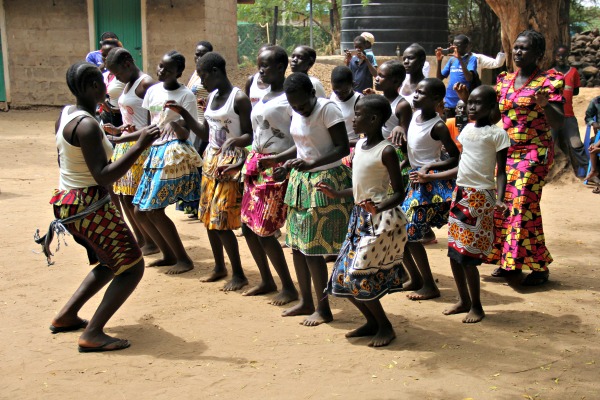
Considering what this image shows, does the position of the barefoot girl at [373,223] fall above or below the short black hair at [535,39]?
below

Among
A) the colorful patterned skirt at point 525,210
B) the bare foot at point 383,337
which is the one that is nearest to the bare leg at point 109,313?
the bare foot at point 383,337

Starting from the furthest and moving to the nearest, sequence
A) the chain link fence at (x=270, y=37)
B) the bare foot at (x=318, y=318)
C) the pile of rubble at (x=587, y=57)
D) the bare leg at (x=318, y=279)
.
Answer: the chain link fence at (x=270, y=37) → the pile of rubble at (x=587, y=57) → the bare foot at (x=318, y=318) → the bare leg at (x=318, y=279)

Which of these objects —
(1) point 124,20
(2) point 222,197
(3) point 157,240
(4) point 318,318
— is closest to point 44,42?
(1) point 124,20

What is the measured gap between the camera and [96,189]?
4578 millimetres

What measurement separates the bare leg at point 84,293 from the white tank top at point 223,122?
4.74ft

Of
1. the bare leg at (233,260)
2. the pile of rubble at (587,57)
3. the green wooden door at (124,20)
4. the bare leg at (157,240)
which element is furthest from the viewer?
the pile of rubble at (587,57)

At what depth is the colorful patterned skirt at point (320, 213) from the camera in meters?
4.78

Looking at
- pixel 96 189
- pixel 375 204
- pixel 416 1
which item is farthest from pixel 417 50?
pixel 416 1

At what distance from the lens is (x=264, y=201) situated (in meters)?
5.25

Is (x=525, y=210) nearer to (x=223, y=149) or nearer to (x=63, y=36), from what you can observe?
(x=223, y=149)

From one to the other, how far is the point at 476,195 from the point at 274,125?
1.46m

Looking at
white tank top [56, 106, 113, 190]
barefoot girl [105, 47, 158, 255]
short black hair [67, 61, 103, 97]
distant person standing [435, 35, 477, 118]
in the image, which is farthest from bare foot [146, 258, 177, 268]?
distant person standing [435, 35, 477, 118]

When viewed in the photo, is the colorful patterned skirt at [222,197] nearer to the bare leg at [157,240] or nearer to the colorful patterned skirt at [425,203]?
the bare leg at [157,240]

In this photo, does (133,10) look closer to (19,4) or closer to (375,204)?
(19,4)
